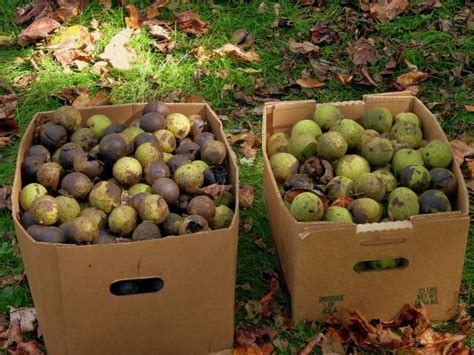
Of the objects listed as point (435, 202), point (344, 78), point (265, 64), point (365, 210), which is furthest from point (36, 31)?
point (435, 202)

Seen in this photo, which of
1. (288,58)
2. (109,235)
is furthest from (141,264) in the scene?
(288,58)

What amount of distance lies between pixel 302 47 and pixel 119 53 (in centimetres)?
145

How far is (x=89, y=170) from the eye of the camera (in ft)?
10.9

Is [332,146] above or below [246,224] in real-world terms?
above

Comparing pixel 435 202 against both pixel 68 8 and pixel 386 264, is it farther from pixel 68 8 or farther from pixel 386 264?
pixel 68 8

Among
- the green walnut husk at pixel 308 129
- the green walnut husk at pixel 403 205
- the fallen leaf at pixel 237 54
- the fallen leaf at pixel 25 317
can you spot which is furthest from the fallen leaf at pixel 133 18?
the green walnut husk at pixel 403 205

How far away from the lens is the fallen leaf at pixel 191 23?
5646 millimetres

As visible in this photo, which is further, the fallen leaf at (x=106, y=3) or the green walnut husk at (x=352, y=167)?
the fallen leaf at (x=106, y=3)

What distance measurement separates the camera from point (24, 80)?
526cm

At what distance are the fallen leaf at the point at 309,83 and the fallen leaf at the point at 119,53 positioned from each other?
4.40 ft

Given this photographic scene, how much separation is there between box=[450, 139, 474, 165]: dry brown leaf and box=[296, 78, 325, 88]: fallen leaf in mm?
1123

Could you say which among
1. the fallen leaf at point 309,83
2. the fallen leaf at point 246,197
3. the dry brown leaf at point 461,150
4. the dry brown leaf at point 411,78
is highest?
the dry brown leaf at point 411,78

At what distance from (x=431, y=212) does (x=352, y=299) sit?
553 mm

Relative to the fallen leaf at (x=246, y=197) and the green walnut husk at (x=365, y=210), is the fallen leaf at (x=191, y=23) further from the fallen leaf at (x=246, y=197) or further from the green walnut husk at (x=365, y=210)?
the green walnut husk at (x=365, y=210)
